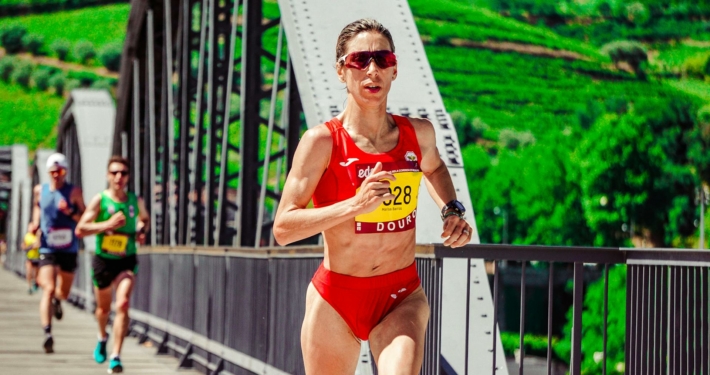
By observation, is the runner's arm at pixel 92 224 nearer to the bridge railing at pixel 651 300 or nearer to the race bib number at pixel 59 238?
the race bib number at pixel 59 238

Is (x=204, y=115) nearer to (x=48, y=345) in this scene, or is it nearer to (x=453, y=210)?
(x=48, y=345)

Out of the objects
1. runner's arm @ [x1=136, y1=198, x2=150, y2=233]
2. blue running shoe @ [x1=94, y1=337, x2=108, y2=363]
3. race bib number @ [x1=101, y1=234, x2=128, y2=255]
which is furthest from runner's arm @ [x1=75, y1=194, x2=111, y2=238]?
blue running shoe @ [x1=94, y1=337, x2=108, y2=363]

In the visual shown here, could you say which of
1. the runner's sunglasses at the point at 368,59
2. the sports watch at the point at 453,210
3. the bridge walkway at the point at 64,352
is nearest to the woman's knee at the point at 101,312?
the bridge walkway at the point at 64,352

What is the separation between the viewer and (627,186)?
79938mm

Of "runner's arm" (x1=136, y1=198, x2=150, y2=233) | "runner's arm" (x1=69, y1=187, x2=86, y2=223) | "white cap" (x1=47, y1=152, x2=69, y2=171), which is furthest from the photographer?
"runner's arm" (x1=69, y1=187, x2=86, y2=223)

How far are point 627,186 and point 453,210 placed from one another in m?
78.0

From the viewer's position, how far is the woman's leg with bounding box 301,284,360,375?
4.10 metres

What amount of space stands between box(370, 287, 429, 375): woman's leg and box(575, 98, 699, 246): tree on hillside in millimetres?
75596

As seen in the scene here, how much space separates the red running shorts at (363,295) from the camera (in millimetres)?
4121

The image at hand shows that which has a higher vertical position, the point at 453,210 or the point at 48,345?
the point at 453,210

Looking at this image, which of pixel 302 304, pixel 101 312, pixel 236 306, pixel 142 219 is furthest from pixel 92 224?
pixel 302 304

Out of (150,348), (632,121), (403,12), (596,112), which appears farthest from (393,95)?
(596,112)

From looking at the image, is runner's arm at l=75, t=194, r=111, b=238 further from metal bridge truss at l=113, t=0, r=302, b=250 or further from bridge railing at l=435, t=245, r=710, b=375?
bridge railing at l=435, t=245, r=710, b=375

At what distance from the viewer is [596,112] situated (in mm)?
99250
